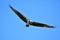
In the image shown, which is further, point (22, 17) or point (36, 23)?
point (22, 17)

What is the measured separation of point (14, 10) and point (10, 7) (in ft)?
1.61

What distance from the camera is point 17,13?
7613mm

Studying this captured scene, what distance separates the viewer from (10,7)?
26.2ft

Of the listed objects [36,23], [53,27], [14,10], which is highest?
[14,10]

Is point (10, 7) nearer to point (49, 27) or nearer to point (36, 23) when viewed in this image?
point (36, 23)

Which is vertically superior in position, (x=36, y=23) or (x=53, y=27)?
(x=53, y=27)

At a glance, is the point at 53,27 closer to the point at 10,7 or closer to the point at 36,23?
the point at 36,23

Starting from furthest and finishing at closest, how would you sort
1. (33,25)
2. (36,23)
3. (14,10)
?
(14,10) → (33,25) → (36,23)

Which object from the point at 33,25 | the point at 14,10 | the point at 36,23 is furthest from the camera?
the point at 14,10

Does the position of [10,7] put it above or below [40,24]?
above

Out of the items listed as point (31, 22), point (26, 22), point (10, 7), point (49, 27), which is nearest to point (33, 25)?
point (31, 22)

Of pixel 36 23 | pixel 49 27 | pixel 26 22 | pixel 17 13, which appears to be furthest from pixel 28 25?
pixel 49 27

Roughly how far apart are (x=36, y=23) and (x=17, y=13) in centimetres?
197

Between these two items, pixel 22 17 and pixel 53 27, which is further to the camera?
pixel 53 27
